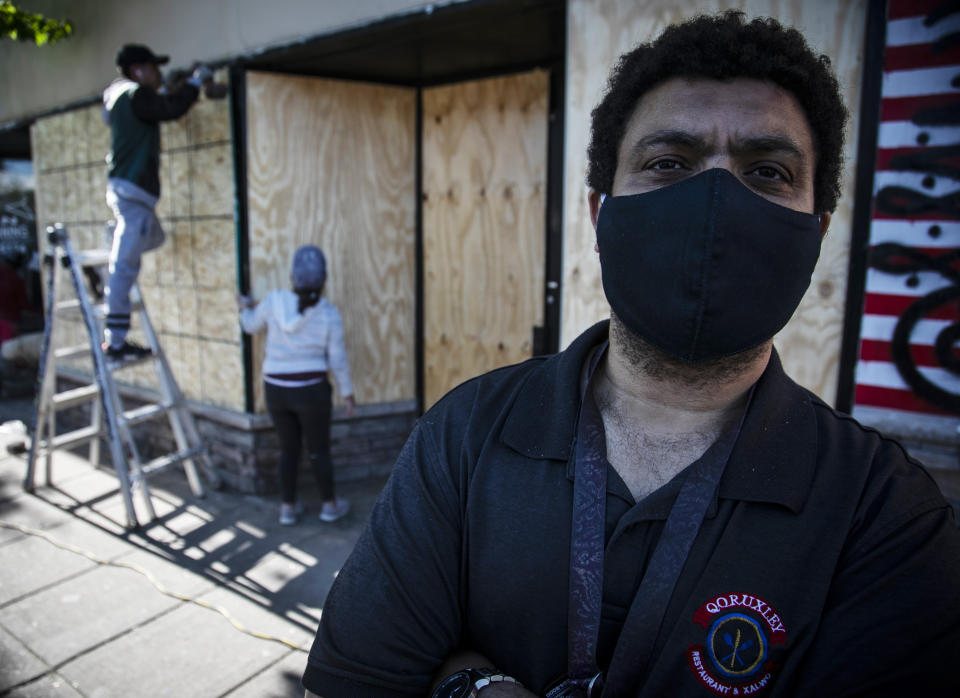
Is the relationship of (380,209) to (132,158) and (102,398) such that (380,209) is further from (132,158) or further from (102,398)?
(102,398)

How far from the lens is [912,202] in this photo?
2555mm

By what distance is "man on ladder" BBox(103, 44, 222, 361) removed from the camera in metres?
4.30

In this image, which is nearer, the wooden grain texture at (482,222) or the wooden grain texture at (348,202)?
the wooden grain texture at (482,222)

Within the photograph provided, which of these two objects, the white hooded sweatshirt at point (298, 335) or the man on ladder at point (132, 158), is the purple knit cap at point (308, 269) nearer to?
the white hooded sweatshirt at point (298, 335)

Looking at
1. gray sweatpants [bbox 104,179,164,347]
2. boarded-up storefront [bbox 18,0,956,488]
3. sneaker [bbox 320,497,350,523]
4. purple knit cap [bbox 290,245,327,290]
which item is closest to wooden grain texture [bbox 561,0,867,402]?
boarded-up storefront [bbox 18,0,956,488]

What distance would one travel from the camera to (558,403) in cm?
140

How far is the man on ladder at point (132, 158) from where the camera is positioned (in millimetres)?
4297

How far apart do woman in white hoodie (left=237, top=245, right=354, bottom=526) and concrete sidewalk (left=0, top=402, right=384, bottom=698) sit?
435mm

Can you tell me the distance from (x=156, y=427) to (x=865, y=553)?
5.80 m

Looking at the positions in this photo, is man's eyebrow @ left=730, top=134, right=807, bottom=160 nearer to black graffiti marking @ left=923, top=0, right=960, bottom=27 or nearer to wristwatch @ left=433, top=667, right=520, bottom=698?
wristwatch @ left=433, top=667, right=520, bottom=698

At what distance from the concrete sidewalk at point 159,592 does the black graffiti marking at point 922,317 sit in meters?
2.95

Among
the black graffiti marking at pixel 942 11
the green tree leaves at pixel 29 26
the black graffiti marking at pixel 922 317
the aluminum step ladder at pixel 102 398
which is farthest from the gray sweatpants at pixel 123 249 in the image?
the black graffiti marking at pixel 942 11

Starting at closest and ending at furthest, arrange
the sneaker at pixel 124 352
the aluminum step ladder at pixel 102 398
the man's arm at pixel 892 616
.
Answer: the man's arm at pixel 892 616
the aluminum step ladder at pixel 102 398
the sneaker at pixel 124 352

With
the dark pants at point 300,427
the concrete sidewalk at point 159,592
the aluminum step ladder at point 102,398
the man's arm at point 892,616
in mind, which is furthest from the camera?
the aluminum step ladder at point 102,398
